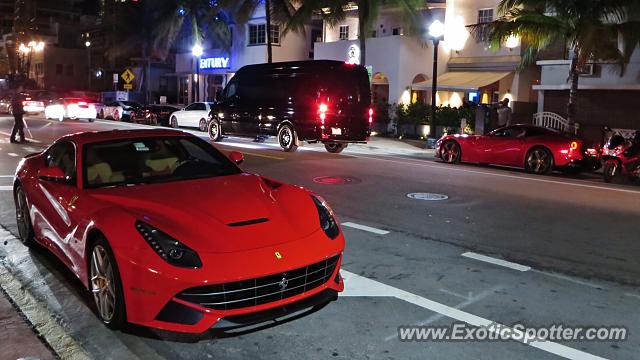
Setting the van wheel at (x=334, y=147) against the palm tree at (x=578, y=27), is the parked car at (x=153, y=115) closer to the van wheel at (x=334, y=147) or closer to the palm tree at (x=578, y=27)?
the van wheel at (x=334, y=147)

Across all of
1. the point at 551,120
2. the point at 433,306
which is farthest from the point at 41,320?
the point at 551,120

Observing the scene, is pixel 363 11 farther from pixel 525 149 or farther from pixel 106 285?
pixel 106 285

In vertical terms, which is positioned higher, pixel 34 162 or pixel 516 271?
pixel 34 162

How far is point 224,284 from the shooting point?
13.1ft

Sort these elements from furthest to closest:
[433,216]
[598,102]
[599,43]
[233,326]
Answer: [598,102]
[599,43]
[433,216]
[233,326]

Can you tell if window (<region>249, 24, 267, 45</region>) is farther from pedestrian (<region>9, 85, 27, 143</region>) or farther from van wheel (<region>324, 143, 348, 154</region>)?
pedestrian (<region>9, 85, 27, 143</region>)

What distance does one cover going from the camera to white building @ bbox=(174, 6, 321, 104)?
1443 inches

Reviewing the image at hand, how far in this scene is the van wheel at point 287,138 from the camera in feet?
60.5

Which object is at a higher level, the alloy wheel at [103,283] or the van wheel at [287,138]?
the van wheel at [287,138]

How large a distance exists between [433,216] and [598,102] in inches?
608

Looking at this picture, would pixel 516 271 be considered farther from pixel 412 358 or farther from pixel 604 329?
pixel 412 358

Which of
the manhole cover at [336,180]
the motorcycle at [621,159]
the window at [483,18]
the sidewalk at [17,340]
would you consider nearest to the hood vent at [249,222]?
the sidewalk at [17,340]

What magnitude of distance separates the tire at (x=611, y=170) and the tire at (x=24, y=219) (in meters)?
12.0

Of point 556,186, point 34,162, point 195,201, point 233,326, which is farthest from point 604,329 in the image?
point 556,186
